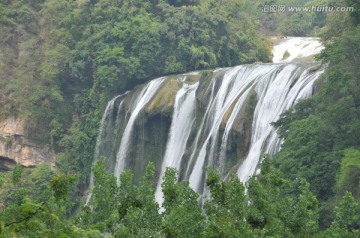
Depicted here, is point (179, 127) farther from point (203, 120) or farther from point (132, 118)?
point (132, 118)

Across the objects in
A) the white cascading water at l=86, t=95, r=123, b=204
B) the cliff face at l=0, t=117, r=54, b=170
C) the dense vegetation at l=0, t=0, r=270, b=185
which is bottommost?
the cliff face at l=0, t=117, r=54, b=170

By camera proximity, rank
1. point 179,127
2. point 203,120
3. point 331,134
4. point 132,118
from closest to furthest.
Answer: point 331,134 → point 203,120 → point 179,127 → point 132,118

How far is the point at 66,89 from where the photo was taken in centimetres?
4231

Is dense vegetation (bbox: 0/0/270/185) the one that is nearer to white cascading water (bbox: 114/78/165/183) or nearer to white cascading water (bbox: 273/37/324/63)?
white cascading water (bbox: 273/37/324/63)

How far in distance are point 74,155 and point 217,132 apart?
37.9ft

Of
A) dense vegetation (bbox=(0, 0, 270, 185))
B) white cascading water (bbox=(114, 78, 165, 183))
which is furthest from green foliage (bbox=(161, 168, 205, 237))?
dense vegetation (bbox=(0, 0, 270, 185))

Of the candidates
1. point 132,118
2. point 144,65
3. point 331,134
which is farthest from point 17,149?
point 331,134

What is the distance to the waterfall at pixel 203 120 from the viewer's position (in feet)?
91.5

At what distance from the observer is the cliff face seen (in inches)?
1580

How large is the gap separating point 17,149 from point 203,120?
12.5 m

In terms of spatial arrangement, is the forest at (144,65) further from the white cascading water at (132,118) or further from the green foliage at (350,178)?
the white cascading water at (132,118)

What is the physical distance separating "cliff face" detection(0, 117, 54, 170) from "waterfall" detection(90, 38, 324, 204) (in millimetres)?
3681

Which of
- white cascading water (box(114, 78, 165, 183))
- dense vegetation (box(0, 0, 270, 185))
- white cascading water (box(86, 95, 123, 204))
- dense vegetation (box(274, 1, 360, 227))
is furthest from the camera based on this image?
dense vegetation (box(0, 0, 270, 185))

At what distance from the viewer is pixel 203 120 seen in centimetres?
3148
